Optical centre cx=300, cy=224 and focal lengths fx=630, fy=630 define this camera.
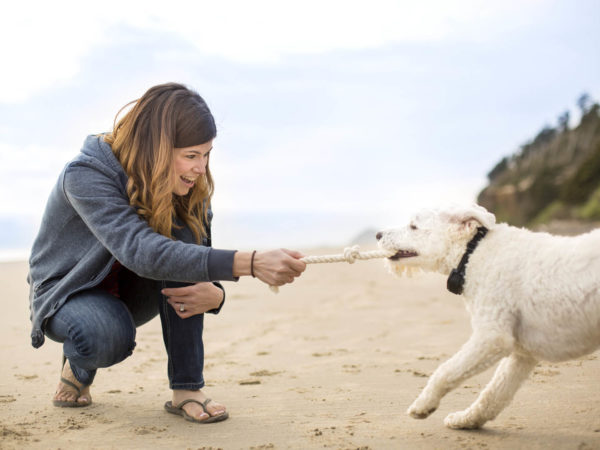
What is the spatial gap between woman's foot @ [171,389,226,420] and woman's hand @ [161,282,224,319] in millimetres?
475

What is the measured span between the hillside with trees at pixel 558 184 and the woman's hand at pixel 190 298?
16829 mm

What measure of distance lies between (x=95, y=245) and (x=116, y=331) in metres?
0.50

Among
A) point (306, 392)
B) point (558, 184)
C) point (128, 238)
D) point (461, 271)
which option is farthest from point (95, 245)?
point (558, 184)

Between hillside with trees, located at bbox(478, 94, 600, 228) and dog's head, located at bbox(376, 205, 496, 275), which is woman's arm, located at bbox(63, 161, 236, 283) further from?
hillside with trees, located at bbox(478, 94, 600, 228)

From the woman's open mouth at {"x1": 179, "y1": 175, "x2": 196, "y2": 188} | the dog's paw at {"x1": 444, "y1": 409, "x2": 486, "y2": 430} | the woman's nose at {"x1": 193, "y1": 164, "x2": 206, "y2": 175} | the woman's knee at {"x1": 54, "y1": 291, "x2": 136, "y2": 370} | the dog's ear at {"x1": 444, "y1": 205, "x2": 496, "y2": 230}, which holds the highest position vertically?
the woman's nose at {"x1": 193, "y1": 164, "x2": 206, "y2": 175}

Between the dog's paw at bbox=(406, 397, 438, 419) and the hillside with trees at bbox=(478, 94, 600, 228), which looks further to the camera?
the hillside with trees at bbox=(478, 94, 600, 228)

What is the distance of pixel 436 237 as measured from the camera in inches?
133

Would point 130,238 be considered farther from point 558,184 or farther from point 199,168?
point 558,184

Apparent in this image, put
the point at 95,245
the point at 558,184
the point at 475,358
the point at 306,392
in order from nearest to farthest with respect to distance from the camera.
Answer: the point at 475,358 < the point at 95,245 < the point at 306,392 < the point at 558,184

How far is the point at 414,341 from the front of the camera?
5.76 m

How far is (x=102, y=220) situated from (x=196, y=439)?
1.26m

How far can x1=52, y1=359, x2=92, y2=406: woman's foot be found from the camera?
394 centimetres

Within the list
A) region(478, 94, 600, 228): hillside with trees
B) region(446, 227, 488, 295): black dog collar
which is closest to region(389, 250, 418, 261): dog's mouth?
region(446, 227, 488, 295): black dog collar

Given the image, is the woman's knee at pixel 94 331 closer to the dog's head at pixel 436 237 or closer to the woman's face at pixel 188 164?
the woman's face at pixel 188 164
